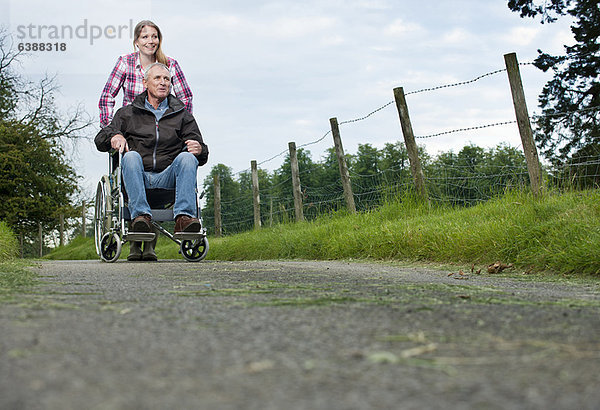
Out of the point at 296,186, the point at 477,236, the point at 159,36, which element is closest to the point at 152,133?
the point at 159,36

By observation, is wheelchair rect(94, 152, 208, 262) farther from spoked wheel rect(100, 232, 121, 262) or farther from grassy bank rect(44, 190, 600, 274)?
grassy bank rect(44, 190, 600, 274)

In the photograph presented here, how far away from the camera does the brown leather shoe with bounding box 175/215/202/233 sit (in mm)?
5266

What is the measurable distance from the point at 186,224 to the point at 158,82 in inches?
65.5

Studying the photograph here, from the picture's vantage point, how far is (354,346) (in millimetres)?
1032

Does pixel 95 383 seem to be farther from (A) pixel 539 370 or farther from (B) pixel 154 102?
(B) pixel 154 102

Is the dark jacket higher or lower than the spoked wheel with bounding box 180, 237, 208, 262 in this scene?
higher

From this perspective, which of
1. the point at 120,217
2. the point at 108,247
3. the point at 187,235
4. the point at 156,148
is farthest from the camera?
the point at 108,247

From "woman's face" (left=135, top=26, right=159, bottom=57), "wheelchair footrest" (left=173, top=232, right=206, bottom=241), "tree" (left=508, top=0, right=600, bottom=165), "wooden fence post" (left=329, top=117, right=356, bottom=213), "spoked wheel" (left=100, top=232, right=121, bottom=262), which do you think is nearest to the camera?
"wheelchair footrest" (left=173, top=232, right=206, bottom=241)

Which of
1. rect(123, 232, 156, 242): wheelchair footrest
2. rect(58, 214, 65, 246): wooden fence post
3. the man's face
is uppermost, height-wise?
rect(58, 214, 65, 246): wooden fence post

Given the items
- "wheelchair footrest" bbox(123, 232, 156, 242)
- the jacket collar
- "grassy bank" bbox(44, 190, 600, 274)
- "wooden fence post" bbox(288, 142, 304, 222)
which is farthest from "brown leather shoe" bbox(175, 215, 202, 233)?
"wooden fence post" bbox(288, 142, 304, 222)

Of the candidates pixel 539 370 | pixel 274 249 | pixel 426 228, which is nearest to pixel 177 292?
pixel 539 370

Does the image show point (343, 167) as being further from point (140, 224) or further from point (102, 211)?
point (140, 224)

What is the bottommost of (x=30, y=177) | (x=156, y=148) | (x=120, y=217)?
(x=120, y=217)

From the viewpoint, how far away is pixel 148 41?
637 cm
